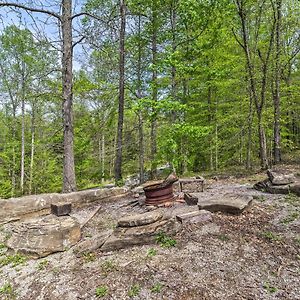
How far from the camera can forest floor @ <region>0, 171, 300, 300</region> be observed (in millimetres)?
2439

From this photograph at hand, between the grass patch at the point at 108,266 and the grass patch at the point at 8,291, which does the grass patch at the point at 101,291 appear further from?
the grass patch at the point at 8,291

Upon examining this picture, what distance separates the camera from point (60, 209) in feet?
15.6

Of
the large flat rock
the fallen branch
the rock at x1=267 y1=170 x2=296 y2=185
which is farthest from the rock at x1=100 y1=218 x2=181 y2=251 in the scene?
the rock at x1=267 y1=170 x2=296 y2=185

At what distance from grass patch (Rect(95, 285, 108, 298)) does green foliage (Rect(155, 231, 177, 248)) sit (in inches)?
38.6

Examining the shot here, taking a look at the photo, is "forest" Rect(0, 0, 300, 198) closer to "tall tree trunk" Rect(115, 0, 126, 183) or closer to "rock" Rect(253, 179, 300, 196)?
"tall tree trunk" Rect(115, 0, 126, 183)

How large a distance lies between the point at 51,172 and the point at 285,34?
12.7m

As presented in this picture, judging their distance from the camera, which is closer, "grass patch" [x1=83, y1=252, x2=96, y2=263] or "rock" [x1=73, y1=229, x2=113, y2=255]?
"grass patch" [x1=83, y1=252, x2=96, y2=263]

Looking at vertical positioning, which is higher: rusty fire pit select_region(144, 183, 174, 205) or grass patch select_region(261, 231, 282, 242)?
rusty fire pit select_region(144, 183, 174, 205)

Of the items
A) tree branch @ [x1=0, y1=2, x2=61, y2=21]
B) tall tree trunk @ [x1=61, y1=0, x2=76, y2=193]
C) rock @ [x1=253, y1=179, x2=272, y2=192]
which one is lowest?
rock @ [x1=253, y1=179, x2=272, y2=192]

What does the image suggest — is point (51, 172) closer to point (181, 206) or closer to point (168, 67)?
point (168, 67)

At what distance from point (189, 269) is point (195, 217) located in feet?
3.99

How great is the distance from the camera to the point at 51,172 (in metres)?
13.4

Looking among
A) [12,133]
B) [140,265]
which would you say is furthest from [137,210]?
[12,133]


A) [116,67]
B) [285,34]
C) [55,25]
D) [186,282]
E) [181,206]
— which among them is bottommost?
[186,282]
